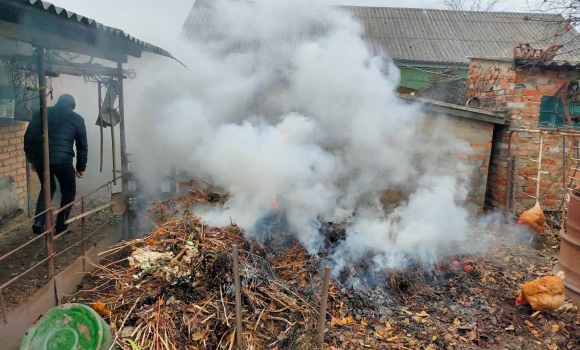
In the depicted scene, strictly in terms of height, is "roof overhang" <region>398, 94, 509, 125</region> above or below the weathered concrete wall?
above

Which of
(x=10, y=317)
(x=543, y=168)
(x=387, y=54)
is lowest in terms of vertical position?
(x=10, y=317)

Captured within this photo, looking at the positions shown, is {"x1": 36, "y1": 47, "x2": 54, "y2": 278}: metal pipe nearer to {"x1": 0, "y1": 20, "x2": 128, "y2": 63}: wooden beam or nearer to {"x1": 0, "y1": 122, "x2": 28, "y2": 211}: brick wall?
{"x1": 0, "y1": 20, "x2": 128, "y2": 63}: wooden beam

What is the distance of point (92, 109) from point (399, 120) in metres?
8.67

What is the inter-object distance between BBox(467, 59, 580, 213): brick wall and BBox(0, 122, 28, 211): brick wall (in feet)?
34.3

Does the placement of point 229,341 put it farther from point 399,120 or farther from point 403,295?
point 399,120

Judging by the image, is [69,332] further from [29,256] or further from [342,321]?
[342,321]

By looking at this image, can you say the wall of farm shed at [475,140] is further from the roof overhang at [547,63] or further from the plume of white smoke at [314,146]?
the roof overhang at [547,63]

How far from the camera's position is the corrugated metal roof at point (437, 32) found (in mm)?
16328

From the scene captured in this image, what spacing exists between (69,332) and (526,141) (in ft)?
31.9

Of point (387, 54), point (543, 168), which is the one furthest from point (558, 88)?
point (387, 54)

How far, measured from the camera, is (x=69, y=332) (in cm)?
347

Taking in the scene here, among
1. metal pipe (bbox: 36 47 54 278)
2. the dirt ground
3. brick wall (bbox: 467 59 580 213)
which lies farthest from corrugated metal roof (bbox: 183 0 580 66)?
metal pipe (bbox: 36 47 54 278)

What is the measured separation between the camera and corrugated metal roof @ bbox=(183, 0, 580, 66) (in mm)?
16328

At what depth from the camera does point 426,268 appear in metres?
5.77
